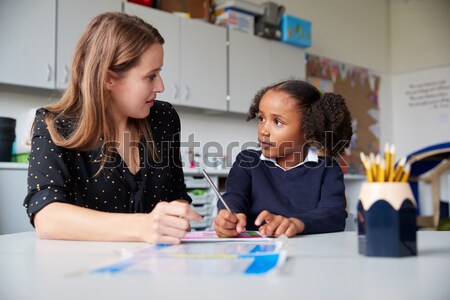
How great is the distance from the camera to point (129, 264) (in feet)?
1.84

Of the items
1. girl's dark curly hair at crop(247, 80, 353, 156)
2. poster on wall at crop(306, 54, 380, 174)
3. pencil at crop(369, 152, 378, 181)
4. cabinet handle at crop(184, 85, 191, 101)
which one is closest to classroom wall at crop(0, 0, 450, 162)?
poster on wall at crop(306, 54, 380, 174)

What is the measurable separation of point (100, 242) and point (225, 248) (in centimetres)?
24

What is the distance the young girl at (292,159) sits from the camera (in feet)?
4.08

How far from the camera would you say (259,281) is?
18.7 inches

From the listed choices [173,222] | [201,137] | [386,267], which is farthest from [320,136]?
[201,137]

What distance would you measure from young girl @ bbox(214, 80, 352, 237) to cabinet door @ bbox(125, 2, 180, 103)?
5.60ft

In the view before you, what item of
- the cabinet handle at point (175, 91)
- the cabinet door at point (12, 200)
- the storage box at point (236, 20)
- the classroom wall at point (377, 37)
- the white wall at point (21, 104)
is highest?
the classroom wall at point (377, 37)

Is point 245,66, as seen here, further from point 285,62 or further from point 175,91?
point 175,91

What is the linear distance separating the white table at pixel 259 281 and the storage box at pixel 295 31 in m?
3.31

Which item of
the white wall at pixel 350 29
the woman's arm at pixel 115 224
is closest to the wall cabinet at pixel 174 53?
the white wall at pixel 350 29

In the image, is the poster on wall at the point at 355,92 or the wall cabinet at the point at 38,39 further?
the poster on wall at the point at 355,92

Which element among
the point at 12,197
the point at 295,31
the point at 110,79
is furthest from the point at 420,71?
the point at 110,79

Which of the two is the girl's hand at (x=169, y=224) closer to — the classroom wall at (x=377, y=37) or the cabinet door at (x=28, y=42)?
the cabinet door at (x=28, y=42)

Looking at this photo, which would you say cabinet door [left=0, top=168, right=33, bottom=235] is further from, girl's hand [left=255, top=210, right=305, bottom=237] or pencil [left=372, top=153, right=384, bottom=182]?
pencil [left=372, top=153, right=384, bottom=182]
